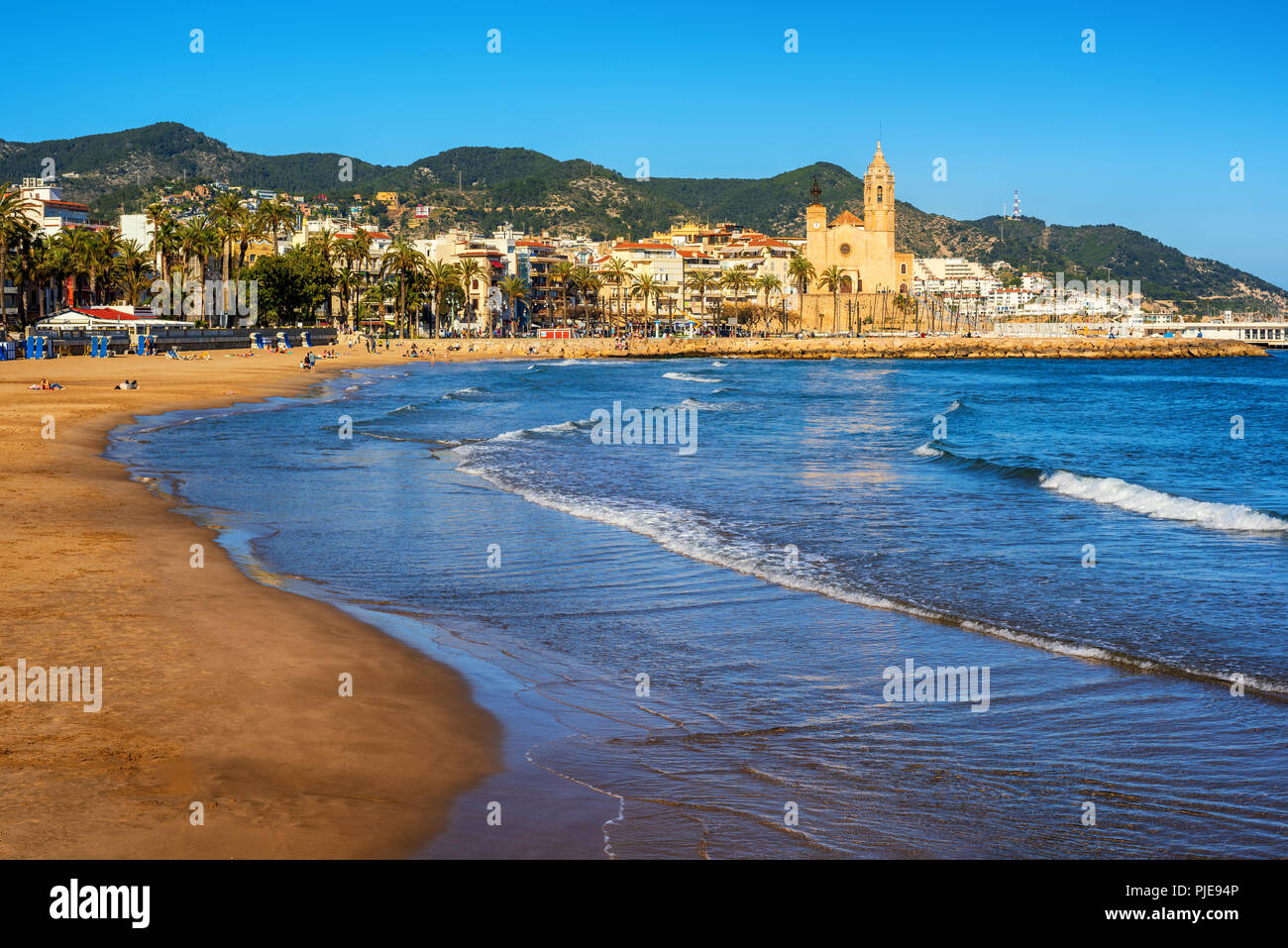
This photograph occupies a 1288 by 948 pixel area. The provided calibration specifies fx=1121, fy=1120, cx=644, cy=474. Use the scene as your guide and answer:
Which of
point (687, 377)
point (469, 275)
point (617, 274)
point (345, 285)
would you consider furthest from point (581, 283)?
point (687, 377)

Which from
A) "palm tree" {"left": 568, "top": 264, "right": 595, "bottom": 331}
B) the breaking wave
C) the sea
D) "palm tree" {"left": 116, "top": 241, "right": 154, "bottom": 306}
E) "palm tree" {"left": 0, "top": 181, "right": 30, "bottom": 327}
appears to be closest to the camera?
the sea

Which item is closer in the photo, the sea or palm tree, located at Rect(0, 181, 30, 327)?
the sea

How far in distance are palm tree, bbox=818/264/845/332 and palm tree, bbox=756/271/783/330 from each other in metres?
6.46

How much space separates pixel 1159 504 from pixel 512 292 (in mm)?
126750

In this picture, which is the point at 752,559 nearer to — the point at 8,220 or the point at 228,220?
the point at 8,220

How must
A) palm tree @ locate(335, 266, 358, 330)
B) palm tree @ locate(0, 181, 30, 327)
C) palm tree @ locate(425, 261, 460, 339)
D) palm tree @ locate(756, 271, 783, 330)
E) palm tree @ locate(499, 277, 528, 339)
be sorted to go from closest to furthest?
palm tree @ locate(0, 181, 30, 327) → palm tree @ locate(335, 266, 358, 330) → palm tree @ locate(425, 261, 460, 339) → palm tree @ locate(499, 277, 528, 339) → palm tree @ locate(756, 271, 783, 330)

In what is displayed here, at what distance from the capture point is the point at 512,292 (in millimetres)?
143500

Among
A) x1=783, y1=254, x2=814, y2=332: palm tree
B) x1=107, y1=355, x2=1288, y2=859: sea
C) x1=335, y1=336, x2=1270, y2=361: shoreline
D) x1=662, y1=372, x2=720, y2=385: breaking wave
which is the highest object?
x1=783, y1=254, x2=814, y2=332: palm tree

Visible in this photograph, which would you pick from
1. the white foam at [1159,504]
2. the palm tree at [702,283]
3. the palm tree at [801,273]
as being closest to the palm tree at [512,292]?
the palm tree at [702,283]

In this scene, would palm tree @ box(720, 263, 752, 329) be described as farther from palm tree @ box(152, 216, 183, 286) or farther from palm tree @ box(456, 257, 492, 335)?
palm tree @ box(152, 216, 183, 286)

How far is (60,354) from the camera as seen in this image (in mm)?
66125

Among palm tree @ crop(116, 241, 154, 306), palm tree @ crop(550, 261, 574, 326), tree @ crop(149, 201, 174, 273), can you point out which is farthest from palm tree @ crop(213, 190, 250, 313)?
palm tree @ crop(550, 261, 574, 326)

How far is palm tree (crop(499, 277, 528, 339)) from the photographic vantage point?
14325 cm
